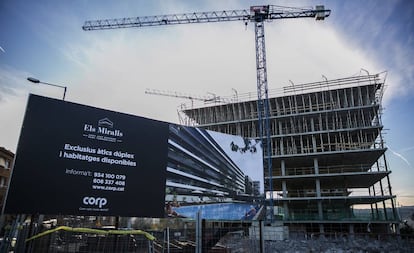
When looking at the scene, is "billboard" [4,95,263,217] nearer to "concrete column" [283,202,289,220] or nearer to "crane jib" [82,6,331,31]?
"concrete column" [283,202,289,220]

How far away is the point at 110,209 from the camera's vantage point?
8.73m

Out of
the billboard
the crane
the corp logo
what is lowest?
the corp logo

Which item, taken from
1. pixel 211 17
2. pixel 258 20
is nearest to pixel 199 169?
pixel 258 20

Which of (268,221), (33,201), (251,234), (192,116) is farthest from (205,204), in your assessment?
(192,116)

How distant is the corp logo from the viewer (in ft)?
27.6

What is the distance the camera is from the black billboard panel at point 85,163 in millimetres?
7836

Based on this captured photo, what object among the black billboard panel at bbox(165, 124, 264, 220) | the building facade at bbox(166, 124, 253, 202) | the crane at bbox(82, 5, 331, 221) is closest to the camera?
the building facade at bbox(166, 124, 253, 202)

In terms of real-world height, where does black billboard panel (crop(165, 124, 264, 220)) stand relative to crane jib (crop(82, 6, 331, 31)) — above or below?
below

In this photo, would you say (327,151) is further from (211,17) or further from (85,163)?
(85,163)

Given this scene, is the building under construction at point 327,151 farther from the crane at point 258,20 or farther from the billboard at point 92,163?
the billboard at point 92,163

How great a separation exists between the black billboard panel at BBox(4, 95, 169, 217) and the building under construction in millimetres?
23886

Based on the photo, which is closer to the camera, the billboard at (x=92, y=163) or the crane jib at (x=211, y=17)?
the billboard at (x=92, y=163)

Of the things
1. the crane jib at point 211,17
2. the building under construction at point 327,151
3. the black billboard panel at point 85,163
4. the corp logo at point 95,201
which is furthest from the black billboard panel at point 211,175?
the crane jib at point 211,17

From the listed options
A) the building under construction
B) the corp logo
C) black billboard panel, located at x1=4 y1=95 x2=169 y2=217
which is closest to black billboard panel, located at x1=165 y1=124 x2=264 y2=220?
black billboard panel, located at x1=4 y1=95 x2=169 y2=217
